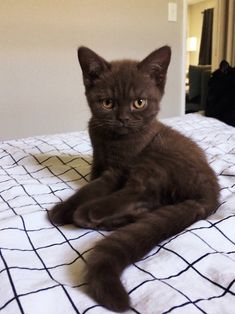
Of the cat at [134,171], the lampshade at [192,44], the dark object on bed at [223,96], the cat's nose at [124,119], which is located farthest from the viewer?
the lampshade at [192,44]

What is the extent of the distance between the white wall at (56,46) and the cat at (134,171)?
1336 millimetres

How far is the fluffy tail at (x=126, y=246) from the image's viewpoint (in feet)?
1.57

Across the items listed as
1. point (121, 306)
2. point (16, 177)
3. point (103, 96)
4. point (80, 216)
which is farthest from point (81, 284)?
point (16, 177)

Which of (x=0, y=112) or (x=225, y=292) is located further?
(x=0, y=112)

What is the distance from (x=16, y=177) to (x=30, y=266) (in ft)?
1.79

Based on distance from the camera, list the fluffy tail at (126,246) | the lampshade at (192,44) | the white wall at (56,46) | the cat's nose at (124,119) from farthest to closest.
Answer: the lampshade at (192,44) < the white wall at (56,46) < the cat's nose at (124,119) < the fluffy tail at (126,246)

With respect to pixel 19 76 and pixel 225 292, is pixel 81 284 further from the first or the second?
pixel 19 76

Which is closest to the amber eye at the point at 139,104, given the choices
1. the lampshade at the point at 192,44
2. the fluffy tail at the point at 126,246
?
the fluffy tail at the point at 126,246

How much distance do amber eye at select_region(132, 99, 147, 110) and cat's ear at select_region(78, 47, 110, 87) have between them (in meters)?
0.13

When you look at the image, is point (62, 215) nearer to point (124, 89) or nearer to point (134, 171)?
point (134, 171)

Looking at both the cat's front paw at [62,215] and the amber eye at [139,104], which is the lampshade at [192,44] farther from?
the cat's front paw at [62,215]

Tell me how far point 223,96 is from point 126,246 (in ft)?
6.63

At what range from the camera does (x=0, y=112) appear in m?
2.10

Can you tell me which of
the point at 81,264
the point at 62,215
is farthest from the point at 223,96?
the point at 81,264
